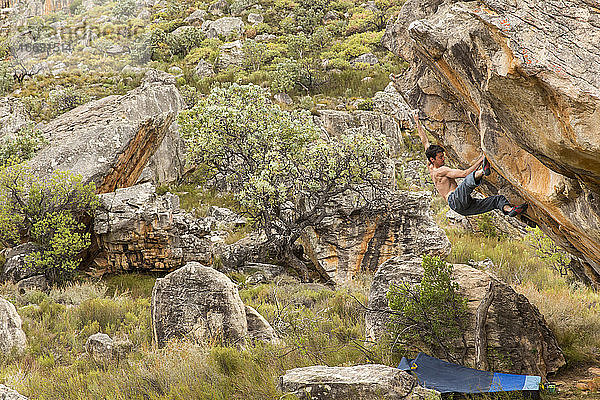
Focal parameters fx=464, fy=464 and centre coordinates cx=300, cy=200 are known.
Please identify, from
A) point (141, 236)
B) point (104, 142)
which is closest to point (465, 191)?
point (141, 236)

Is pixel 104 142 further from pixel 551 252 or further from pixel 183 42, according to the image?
pixel 183 42

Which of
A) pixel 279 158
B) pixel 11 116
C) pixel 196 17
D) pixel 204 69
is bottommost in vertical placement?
pixel 204 69

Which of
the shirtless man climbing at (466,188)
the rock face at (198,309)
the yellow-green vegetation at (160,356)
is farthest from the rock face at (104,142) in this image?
the shirtless man climbing at (466,188)

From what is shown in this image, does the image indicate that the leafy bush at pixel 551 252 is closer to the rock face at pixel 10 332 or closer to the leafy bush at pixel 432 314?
the leafy bush at pixel 432 314

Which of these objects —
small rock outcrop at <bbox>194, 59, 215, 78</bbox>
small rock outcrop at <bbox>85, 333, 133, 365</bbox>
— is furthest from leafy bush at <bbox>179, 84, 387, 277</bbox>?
small rock outcrop at <bbox>194, 59, 215, 78</bbox>

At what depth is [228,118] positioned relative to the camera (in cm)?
1497

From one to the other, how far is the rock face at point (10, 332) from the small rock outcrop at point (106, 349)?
1.47 meters

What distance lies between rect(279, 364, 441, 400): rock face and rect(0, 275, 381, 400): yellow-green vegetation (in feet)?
0.71

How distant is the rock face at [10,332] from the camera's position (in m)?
8.56

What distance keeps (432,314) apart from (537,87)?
3.78 metres

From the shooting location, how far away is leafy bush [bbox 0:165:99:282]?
43.4ft

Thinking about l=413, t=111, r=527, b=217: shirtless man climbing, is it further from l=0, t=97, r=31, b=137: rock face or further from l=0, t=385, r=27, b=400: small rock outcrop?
l=0, t=97, r=31, b=137: rock face

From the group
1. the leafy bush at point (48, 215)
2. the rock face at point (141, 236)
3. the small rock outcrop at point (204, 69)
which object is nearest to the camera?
the leafy bush at point (48, 215)

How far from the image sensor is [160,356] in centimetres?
686
